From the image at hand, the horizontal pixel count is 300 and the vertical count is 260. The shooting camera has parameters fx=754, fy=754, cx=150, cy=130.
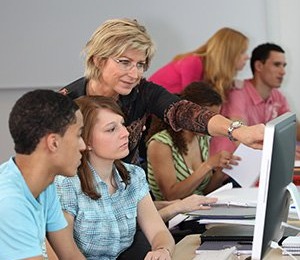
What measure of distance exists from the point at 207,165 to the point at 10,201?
1.61m

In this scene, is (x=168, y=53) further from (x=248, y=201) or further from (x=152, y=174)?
(x=248, y=201)

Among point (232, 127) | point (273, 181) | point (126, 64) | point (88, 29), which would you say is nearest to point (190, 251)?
point (232, 127)

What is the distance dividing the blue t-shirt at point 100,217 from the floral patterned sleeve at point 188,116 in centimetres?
44

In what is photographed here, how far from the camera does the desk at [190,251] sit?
6.68 ft

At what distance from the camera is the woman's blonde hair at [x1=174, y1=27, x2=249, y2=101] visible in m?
4.62

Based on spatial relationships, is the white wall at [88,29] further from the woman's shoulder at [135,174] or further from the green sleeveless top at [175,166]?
the woman's shoulder at [135,174]

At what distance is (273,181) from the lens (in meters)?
1.70

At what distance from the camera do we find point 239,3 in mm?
5332

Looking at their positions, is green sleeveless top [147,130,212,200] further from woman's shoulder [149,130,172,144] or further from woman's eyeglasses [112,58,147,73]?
woman's eyeglasses [112,58,147,73]

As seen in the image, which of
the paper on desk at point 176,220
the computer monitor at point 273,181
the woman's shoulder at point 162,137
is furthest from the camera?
the woman's shoulder at point 162,137

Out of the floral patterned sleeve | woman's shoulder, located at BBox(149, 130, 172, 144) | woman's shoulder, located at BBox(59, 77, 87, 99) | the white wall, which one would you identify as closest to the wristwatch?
the floral patterned sleeve

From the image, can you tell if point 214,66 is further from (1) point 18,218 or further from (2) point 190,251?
(1) point 18,218

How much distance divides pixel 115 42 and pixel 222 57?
7.04ft

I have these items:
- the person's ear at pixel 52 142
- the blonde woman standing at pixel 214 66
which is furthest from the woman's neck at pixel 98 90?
the blonde woman standing at pixel 214 66
